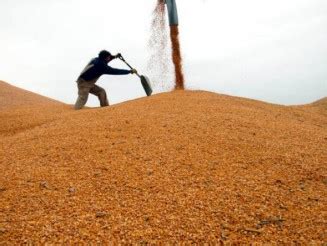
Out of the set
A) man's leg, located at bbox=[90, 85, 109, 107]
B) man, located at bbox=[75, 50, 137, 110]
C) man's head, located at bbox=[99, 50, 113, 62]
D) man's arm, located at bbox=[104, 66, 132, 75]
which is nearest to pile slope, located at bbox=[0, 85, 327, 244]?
man's arm, located at bbox=[104, 66, 132, 75]

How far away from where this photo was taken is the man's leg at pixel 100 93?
8784 millimetres

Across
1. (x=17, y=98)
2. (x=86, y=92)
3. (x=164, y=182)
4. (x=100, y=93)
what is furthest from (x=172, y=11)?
(x=17, y=98)

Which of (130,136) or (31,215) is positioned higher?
(130,136)

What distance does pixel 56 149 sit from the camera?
450cm

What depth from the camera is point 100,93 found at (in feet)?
29.1

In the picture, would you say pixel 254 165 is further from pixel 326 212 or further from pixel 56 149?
pixel 56 149

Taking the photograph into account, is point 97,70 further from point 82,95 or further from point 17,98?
point 17,98

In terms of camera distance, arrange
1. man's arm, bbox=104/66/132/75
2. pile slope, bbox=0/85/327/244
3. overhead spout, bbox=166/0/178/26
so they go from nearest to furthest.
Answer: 1. pile slope, bbox=0/85/327/244
2. man's arm, bbox=104/66/132/75
3. overhead spout, bbox=166/0/178/26

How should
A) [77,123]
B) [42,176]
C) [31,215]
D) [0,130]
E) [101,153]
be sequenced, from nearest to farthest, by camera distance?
[31,215]
[42,176]
[101,153]
[77,123]
[0,130]

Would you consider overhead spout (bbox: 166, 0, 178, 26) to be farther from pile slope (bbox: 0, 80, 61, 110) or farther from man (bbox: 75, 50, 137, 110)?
pile slope (bbox: 0, 80, 61, 110)

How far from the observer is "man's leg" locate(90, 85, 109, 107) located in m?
8.78

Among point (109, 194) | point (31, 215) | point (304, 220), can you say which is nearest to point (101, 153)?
point (109, 194)

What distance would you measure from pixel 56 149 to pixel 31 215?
5.07ft

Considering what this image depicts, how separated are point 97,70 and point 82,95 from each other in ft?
2.31
